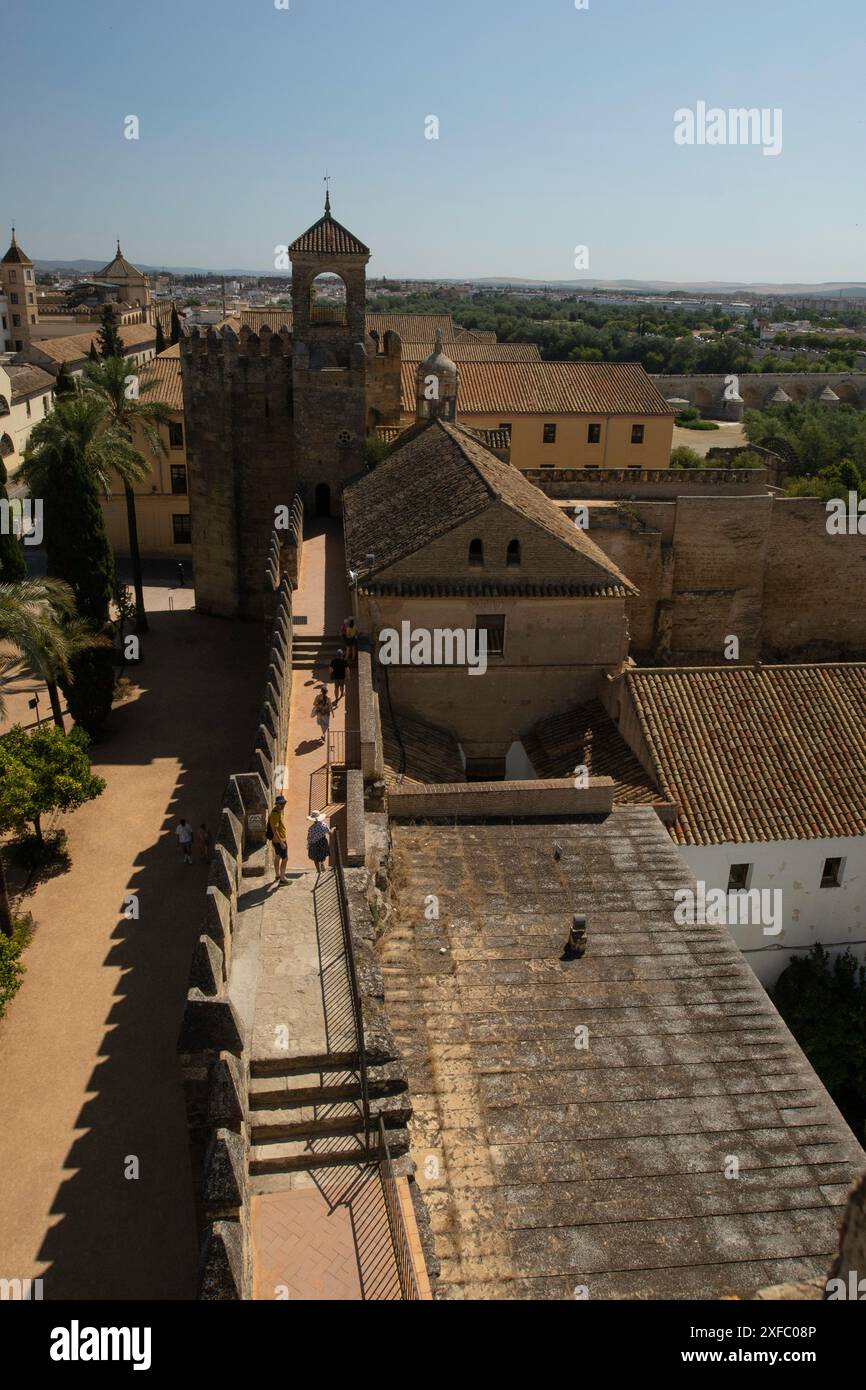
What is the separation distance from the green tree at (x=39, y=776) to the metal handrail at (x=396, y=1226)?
12793mm

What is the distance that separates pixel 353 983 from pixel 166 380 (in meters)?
39.6

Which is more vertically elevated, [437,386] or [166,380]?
[166,380]

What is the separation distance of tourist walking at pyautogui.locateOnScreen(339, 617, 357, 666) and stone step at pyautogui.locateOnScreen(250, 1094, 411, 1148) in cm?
1136

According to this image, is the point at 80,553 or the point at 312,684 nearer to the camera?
the point at 312,684

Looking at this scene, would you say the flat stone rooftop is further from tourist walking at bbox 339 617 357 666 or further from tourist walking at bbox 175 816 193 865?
tourist walking at bbox 175 816 193 865

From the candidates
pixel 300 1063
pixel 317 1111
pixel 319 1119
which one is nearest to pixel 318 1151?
pixel 319 1119

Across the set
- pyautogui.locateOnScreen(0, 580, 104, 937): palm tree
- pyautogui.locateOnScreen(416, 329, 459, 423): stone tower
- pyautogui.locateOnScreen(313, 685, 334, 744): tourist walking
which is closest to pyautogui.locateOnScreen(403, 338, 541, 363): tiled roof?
pyautogui.locateOnScreen(416, 329, 459, 423): stone tower

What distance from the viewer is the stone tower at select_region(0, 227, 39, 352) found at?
78188 millimetres

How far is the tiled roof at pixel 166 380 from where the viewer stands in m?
43.3

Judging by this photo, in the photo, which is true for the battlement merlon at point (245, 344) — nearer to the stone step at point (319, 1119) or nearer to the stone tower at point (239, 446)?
the stone tower at point (239, 446)

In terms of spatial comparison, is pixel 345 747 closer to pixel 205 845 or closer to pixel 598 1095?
pixel 205 845

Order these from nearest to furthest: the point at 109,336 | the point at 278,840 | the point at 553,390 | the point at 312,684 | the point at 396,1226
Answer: the point at 396,1226
the point at 278,840
the point at 312,684
the point at 553,390
the point at 109,336

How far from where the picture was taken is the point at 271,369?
1273 inches

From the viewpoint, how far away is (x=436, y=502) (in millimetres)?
21812
